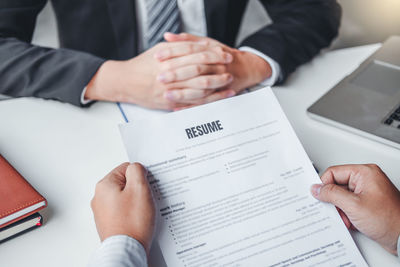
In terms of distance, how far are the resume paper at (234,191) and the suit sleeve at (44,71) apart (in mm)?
333

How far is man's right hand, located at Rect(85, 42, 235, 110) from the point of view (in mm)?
889

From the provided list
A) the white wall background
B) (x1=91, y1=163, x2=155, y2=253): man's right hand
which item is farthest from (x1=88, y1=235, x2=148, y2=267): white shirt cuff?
the white wall background

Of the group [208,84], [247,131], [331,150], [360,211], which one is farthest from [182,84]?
[360,211]

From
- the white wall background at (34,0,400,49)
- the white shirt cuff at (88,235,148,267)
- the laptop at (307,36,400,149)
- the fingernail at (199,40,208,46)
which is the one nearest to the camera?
the white shirt cuff at (88,235,148,267)

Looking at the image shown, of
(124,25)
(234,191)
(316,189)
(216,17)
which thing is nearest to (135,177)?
(234,191)

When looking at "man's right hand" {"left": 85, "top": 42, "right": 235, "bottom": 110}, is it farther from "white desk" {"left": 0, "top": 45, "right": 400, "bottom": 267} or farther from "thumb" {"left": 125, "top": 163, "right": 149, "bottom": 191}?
"thumb" {"left": 125, "top": 163, "right": 149, "bottom": 191}

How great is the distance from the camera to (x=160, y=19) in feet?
3.75

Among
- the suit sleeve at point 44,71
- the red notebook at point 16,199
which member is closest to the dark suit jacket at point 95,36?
the suit sleeve at point 44,71

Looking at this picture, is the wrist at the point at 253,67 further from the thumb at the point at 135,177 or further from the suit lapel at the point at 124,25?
the thumb at the point at 135,177

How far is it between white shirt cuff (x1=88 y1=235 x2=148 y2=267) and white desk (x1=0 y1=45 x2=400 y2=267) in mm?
85

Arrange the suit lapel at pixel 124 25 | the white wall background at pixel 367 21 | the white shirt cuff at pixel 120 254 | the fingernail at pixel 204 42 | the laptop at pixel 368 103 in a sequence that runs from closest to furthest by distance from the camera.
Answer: the white shirt cuff at pixel 120 254 < the laptop at pixel 368 103 < the fingernail at pixel 204 42 < the suit lapel at pixel 124 25 < the white wall background at pixel 367 21

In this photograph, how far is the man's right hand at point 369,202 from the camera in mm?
609

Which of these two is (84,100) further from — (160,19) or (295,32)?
(295,32)

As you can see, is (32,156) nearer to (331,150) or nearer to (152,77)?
(152,77)
